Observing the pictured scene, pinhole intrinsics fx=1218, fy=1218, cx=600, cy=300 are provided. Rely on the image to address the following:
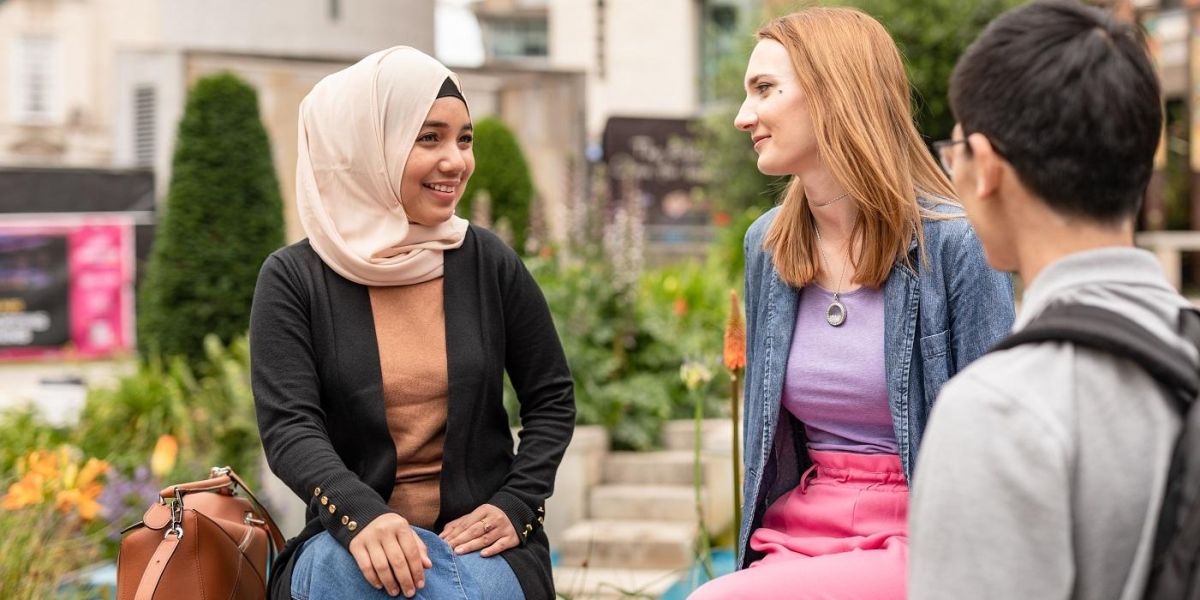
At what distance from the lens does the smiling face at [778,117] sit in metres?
2.32

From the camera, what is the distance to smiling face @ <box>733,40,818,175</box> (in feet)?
7.62

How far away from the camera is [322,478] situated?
227 centimetres

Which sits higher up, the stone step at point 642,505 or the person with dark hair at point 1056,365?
the person with dark hair at point 1056,365

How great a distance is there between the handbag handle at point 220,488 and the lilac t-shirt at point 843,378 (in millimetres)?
1080

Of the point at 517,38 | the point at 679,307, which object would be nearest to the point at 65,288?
the point at 679,307

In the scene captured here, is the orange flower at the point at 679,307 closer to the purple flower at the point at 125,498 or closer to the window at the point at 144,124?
the purple flower at the point at 125,498

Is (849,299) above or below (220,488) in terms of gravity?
above

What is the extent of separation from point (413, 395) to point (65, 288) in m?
12.1

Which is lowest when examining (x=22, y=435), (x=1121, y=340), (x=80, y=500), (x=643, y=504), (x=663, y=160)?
(x=643, y=504)

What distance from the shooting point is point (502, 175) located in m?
11.3

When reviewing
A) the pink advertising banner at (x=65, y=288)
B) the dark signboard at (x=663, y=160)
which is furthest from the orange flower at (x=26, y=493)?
the dark signboard at (x=663, y=160)

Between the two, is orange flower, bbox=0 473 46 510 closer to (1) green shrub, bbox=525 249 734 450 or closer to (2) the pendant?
(2) the pendant

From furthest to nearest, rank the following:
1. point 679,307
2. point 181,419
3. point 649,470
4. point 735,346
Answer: point 679,307
point 181,419
point 649,470
point 735,346

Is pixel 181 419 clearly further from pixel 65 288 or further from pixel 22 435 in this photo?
pixel 65 288
